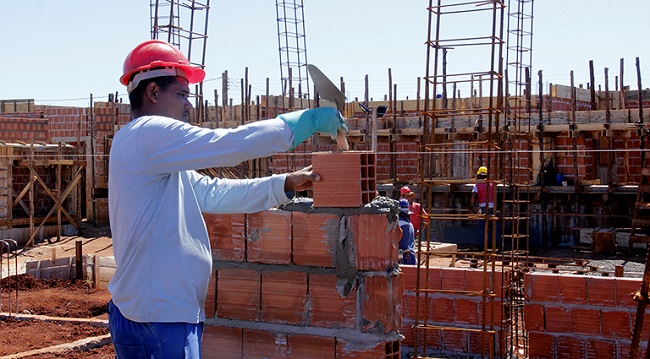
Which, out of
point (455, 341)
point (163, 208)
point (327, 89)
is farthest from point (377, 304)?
point (455, 341)

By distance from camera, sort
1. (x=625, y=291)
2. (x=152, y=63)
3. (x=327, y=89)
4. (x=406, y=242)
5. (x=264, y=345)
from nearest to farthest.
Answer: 1. (x=152, y=63)
2. (x=327, y=89)
3. (x=264, y=345)
4. (x=625, y=291)
5. (x=406, y=242)

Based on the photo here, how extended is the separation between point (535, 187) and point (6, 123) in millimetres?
14816

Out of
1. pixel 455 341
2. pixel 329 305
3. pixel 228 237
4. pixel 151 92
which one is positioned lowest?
pixel 455 341

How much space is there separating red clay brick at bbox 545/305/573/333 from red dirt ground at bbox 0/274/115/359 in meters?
3.54

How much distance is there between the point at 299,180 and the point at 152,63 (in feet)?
3.16

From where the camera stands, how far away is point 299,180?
11.0 ft

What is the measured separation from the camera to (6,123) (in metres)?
22.0

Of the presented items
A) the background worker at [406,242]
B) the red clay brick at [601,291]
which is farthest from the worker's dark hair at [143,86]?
the background worker at [406,242]

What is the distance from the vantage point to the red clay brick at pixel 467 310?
654cm

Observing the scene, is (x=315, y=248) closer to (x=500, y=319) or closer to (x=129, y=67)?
(x=129, y=67)

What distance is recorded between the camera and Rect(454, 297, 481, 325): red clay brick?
6.54 m

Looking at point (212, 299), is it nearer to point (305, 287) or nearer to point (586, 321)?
point (305, 287)

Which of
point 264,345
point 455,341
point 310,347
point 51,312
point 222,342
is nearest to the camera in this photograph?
point 310,347

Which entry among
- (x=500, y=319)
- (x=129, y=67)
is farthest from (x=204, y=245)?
(x=500, y=319)
